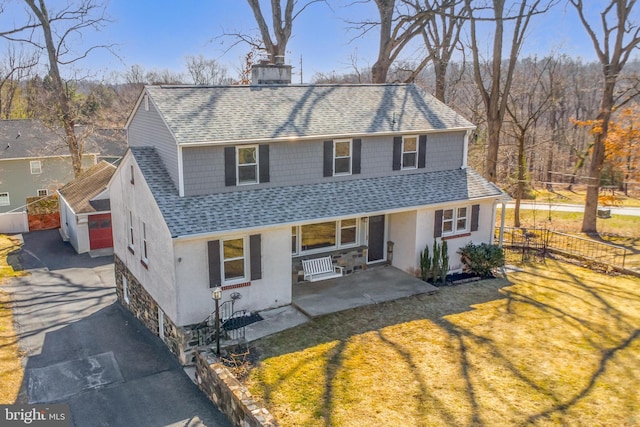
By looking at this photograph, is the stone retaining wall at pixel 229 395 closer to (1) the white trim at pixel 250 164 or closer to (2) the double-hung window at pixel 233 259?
(2) the double-hung window at pixel 233 259

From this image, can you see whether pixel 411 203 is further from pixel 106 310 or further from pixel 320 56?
pixel 320 56

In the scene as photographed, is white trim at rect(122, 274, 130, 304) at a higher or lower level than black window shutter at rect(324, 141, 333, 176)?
lower

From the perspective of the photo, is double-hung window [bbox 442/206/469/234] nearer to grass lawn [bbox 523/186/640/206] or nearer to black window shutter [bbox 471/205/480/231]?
black window shutter [bbox 471/205/480/231]

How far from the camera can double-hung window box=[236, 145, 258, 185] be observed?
14258mm

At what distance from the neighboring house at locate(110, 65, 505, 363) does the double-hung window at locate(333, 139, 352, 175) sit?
4 cm

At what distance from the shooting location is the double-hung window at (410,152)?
56.7ft

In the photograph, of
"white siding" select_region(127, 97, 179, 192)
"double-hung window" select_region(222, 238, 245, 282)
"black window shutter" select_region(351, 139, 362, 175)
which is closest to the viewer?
"double-hung window" select_region(222, 238, 245, 282)

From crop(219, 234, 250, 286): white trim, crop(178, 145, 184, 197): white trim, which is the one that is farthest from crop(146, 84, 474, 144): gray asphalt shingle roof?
crop(219, 234, 250, 286): white trim

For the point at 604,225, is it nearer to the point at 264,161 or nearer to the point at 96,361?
the point at 264,161

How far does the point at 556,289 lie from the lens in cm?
1659

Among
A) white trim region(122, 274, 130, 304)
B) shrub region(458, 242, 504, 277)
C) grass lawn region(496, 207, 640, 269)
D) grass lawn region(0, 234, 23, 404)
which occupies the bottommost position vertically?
grass lawn region(0, 234, 23, 404)

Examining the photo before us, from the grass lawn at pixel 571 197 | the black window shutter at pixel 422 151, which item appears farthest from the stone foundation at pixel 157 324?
the grass lawn at pixel 571 197

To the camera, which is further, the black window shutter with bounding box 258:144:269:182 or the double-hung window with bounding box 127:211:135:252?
the double-hung window with bounding box 127:211:135:252

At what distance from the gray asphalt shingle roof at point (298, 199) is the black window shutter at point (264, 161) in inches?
16.1
